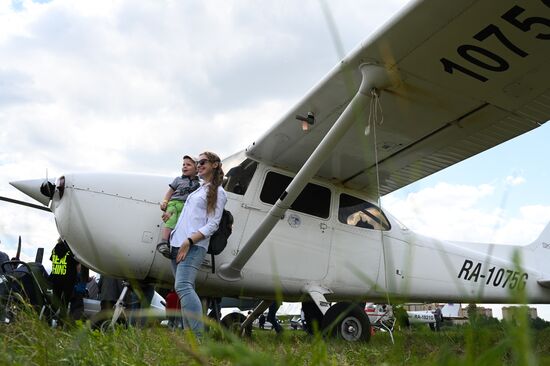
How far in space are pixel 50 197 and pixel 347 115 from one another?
320 cm

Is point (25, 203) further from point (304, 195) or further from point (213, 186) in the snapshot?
→ point (304, 195)

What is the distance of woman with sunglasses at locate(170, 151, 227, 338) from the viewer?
3701 mm

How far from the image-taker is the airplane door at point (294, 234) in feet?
18.6

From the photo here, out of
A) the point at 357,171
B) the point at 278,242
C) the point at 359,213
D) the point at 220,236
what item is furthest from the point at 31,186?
the point at 359,213

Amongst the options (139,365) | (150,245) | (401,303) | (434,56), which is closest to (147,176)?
(150,245)

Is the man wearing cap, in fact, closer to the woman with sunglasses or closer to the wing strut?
the woman with sunglasses

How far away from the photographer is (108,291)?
19.8 ft

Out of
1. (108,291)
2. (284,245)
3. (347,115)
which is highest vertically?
(347,115)

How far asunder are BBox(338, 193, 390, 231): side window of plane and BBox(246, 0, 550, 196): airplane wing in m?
0.22

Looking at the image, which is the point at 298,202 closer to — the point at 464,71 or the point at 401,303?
the point at 464,71

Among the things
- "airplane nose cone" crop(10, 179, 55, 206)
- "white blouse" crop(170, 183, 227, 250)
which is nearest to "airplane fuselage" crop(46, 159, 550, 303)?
"airplane nose cone" crop(10, 179, 55, 206)

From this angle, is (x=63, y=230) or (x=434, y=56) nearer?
(x=434, y=56)

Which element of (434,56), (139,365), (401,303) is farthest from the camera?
(434,56)

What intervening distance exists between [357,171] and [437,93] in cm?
191
